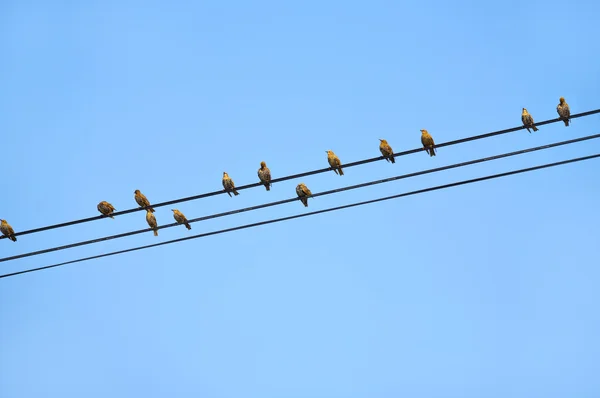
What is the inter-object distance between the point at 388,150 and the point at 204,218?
7.53 m

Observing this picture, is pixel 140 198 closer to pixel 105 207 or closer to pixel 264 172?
pixel 105 207

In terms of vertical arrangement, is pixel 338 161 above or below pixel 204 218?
above

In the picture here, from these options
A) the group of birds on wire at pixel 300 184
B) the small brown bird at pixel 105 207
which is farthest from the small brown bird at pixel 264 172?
the small brown bird at pixel 105 207

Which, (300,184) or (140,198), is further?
(140,198)

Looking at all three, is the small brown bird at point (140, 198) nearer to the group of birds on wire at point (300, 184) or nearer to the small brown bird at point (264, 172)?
the group of birds on wire at point (300, 184)

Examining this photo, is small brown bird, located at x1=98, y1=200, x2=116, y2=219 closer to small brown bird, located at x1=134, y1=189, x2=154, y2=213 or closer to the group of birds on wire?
the group of birds on wire

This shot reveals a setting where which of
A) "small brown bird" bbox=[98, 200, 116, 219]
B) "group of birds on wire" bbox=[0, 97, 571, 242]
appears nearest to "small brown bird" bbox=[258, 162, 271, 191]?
"group of birds on wire" bbox=[0, 97, 571, 242]

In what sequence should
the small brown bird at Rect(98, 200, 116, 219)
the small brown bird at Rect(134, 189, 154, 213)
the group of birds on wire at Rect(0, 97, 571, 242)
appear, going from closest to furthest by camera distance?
the group of birds on wire at Rect(0, 97, 571, 242) < the small brown bird at Rect(98, 200, 116, 219) < the small brown bird at Rect(134, 189, 154, 213)

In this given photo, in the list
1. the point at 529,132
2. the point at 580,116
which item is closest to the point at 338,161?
the point at 529,132

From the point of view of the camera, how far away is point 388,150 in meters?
21.2

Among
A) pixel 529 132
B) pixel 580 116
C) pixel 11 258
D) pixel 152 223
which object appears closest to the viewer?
pixel 580 116

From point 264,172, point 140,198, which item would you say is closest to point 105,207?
point 140,198

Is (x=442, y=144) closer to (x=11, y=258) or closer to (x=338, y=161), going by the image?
(x=11, y=258)

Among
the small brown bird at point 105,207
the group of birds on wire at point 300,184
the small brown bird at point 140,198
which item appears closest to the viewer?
the group of birds on wire at point 300,184
